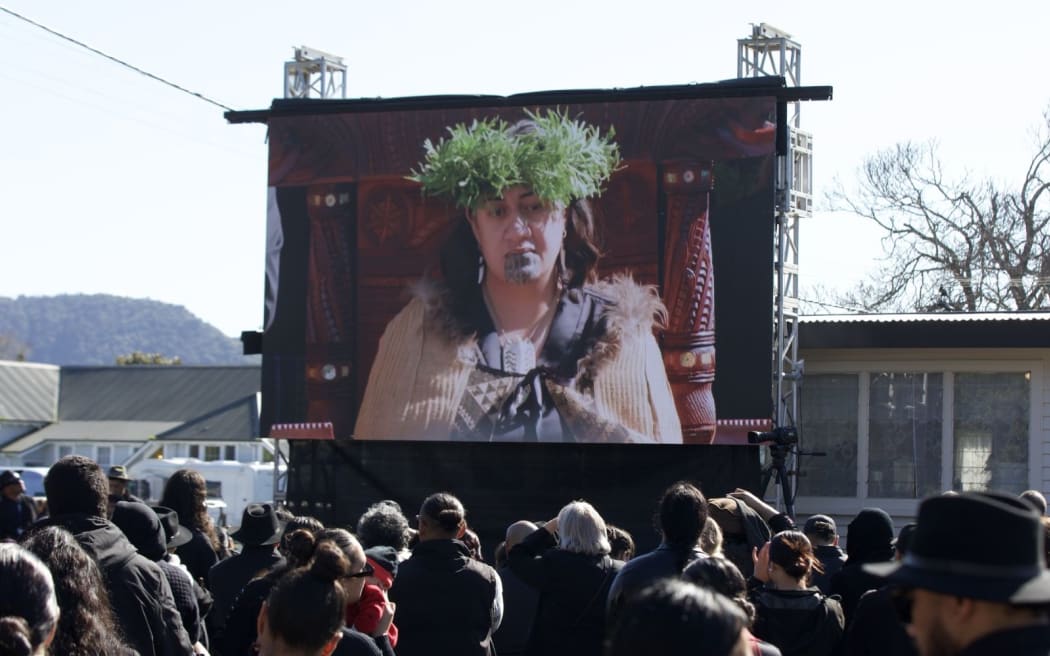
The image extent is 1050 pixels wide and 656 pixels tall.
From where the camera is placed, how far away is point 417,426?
16.3m

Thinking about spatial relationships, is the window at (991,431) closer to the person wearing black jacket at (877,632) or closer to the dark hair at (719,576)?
the person wearing black jacket at (877,632)

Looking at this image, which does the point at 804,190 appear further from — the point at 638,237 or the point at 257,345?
the point at 257,345

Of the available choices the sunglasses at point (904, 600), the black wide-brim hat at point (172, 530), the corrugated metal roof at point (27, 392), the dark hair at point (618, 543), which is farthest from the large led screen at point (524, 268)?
the corrugated metal roof at point (27, 392)

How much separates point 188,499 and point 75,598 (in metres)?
4.12

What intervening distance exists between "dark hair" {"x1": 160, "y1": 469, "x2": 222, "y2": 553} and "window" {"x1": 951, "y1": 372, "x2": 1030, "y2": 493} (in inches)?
412

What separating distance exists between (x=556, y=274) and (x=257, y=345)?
4.25m

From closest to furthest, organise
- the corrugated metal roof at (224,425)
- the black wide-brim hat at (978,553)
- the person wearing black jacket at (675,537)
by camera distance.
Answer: the black wide-brim hat at (978,553)
the person wearing black jacket at (675,537)
the corrugated metal roof at (224,425)

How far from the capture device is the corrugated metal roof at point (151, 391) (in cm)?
6762

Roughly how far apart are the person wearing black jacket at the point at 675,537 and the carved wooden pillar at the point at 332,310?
429 inches

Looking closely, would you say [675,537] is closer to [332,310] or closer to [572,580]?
[572,580]

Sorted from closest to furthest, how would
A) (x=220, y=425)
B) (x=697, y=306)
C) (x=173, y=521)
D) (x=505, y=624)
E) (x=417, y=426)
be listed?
(x=173, y=521)
(x=505, y=624)
(x=697, y=306)
(x=417, y=426)
(x=220, y=425)

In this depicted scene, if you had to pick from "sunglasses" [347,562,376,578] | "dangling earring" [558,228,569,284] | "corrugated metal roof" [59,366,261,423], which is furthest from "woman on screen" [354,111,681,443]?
"corrugated metal roof" [59,366,261,423]

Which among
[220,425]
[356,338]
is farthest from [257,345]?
[220,425]

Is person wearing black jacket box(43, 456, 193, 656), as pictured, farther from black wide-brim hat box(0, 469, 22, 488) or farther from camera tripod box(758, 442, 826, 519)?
camera tripod box(758, 442, 826, 519)
